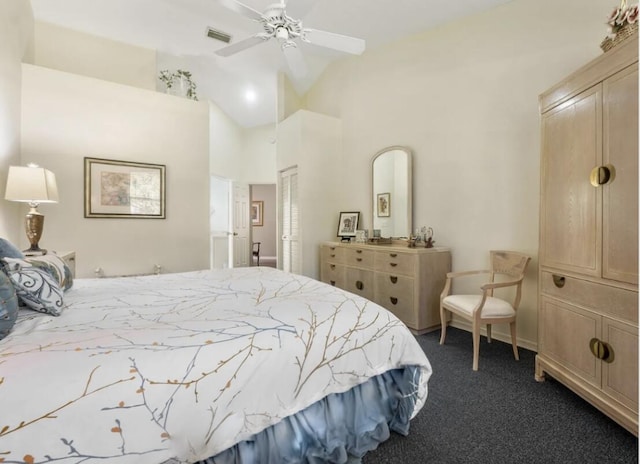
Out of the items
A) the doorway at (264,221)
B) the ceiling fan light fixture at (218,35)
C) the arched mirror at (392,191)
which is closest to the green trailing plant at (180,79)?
the ceiling fan light fixture at (218,35)

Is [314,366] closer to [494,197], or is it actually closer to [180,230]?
[494,197]

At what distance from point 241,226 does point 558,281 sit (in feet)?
19.4

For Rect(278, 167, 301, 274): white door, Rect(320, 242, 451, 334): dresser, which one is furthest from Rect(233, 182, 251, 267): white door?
Rect(320, 242, 451, 334): dresser

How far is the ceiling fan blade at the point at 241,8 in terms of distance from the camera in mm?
2078

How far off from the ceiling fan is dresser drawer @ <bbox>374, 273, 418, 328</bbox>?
2.13 m

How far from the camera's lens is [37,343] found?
0.97 m

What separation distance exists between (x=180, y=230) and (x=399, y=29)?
12.0 feet

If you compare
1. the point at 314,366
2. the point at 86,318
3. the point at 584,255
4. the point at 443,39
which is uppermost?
the point at 443,39

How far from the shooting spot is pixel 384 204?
3.86m

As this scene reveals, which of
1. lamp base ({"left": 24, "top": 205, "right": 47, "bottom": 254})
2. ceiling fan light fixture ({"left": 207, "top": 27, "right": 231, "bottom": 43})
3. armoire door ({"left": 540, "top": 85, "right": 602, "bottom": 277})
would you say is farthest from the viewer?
ceiling fan light fixture ({"left": 207, "top": 27, "right": 231, "bottom": 43})

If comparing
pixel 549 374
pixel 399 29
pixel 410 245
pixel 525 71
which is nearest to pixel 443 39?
pixel 399 29

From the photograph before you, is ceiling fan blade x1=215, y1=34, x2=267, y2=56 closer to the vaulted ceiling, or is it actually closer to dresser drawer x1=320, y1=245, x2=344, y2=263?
the vaulted ceiling

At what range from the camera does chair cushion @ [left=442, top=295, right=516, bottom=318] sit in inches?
91.3

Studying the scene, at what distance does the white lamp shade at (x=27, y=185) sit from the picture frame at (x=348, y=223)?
10.4 feet
